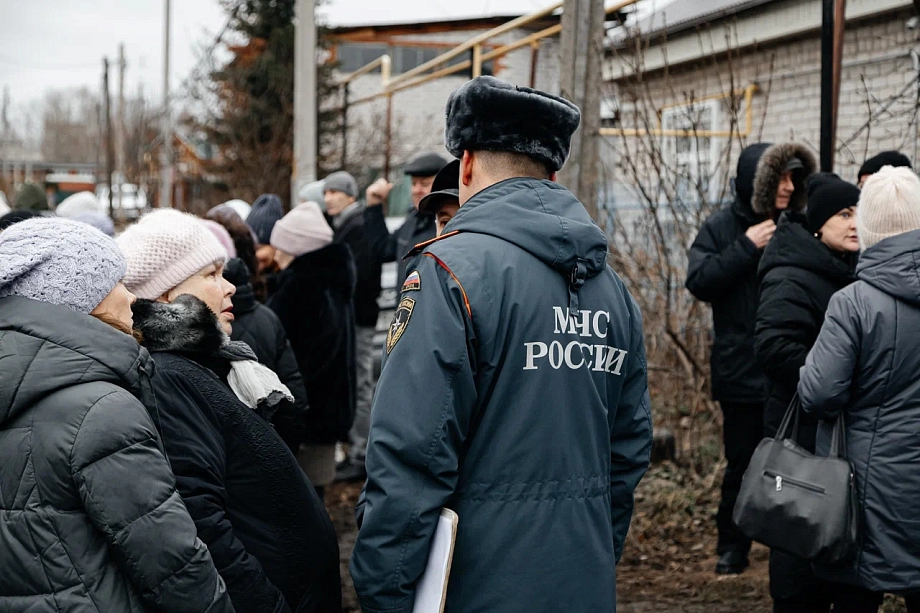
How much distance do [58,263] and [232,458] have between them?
0.67 m

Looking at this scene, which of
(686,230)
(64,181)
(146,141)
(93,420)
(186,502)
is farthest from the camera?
(64,181)

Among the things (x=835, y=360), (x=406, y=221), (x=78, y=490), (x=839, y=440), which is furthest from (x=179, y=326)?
(x=406, y=221)

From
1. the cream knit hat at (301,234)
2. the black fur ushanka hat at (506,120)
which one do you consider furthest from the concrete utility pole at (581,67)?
the black fur ushanka hat at (506,120)

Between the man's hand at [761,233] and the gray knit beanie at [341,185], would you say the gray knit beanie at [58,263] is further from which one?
the gray knit beanie at [341,185]

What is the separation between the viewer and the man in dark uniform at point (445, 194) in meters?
3.17

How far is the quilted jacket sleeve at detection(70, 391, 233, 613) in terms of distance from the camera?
76.7 inches

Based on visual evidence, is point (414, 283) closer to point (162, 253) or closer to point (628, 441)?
point (628, 441)

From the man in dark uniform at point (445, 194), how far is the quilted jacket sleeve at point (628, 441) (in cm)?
82

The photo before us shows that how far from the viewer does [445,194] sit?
3.26 metres

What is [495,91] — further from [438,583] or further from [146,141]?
[146,141]

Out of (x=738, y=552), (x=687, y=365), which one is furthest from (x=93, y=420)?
(x=687, y=365)

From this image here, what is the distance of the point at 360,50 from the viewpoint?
27547 millimetres

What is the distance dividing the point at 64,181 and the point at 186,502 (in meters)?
74.4

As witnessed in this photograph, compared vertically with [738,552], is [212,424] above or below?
above
